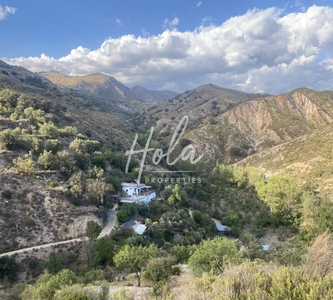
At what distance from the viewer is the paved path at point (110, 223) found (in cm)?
3188

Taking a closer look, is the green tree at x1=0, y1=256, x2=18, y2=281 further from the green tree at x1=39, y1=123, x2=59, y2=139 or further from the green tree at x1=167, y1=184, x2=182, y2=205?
the green tree at x1=39, y1=123, x2=59, y2=139

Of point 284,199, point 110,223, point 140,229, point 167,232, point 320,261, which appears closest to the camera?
point 320,261

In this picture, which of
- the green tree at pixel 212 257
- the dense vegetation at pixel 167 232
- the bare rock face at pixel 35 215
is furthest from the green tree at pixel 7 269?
the green tree at pixel 212 257

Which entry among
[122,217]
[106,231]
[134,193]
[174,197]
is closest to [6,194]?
[106,231]

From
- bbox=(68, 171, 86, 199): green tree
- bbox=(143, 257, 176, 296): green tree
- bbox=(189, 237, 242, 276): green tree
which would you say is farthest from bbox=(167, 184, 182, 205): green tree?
bbox=(143, 257, 176, 296): green tree

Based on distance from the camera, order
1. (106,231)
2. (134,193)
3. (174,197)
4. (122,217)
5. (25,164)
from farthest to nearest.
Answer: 1. (174,197)
2. (134,193)
3. (25,164)
4. (122,217)
5. (106,231)

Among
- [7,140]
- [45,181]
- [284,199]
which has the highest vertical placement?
[7,140]

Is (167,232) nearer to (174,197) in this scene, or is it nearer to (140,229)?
(140,229)

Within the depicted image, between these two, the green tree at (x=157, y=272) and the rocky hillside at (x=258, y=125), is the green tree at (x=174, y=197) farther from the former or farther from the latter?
the rocky hillside at (x=258, y=125)

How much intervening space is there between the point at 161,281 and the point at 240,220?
93.6 ft

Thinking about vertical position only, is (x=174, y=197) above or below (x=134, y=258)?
above

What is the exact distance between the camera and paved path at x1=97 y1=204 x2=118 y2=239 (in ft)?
105

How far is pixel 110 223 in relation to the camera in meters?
34.4

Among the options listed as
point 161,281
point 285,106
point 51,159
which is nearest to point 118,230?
point 161,281
